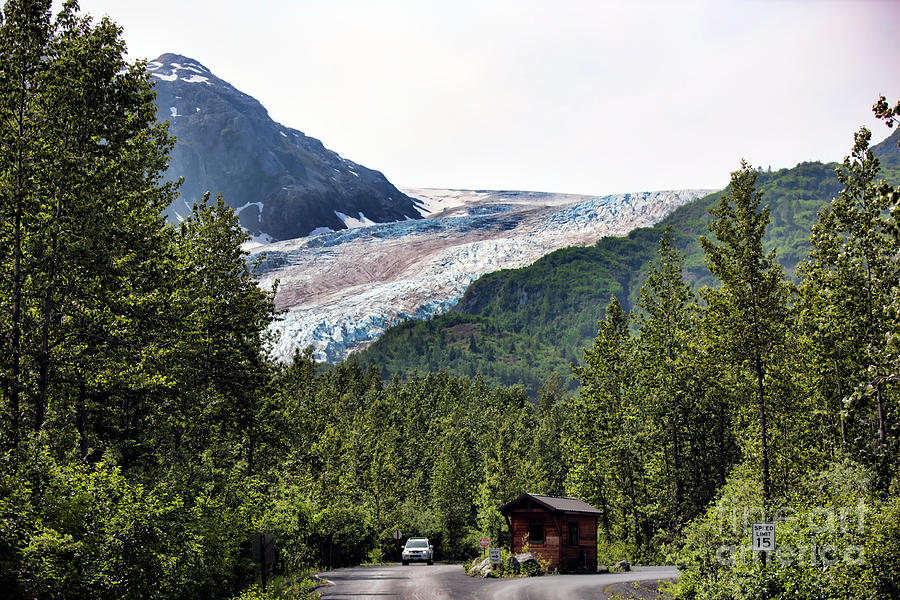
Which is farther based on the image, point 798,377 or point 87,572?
point 798,377

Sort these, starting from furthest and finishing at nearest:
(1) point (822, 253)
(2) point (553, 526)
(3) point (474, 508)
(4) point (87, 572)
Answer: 1. (3) point (474, 508)
2. (2) point (553, 526)
3. (1) point (822, 253)
4. (4) point (87, 572)

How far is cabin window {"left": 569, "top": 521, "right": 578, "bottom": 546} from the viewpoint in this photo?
133 feet

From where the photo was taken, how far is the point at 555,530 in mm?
39750

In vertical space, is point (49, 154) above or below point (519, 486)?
above

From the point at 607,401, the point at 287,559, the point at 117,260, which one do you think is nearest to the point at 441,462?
the point at 607,401

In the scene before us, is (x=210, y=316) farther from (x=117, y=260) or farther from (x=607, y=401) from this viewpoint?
(x=607, y=401)

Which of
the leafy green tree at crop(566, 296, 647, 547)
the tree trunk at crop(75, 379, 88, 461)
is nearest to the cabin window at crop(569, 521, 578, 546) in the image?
the leafy green tree at crop(566, 296, 647, 547)

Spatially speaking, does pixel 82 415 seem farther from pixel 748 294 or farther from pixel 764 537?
pixel 748 294

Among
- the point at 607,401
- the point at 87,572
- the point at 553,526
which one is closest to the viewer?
the point at 87,572

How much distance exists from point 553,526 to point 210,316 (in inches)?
898

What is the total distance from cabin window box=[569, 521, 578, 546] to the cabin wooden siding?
6 cm

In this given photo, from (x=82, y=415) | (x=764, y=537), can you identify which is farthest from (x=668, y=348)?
(x=82, y=415)

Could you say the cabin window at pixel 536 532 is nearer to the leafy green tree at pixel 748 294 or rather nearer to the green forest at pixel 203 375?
the green forest at pixel 203 375

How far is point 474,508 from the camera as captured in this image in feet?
245
